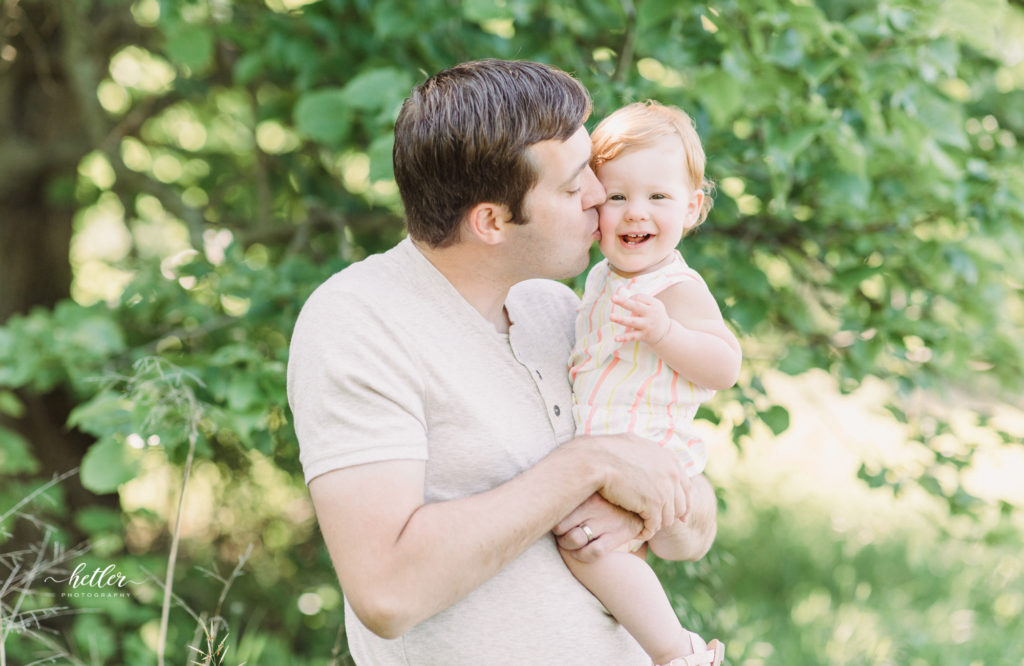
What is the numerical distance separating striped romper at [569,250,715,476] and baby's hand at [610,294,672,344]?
0.07 meters

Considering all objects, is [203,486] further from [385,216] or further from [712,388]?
[712,388]

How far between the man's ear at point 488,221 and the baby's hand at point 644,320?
9.3 inches

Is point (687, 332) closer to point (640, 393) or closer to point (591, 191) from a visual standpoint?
point (640, 393)

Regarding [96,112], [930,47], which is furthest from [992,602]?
[96,112]

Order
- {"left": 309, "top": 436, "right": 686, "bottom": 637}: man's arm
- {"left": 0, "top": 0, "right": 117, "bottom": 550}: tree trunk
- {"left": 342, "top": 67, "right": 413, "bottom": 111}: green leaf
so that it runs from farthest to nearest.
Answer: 1. {"left": 0, "top": 0, "right": 117, "bottom": 550}: tree trunk
2. {"left": 342, "top": 67, "right": 413, "bottom": 111}: green leaf
3. {"left": 309, "top": 436, "right": 686, "bottom": 637}: man's arm

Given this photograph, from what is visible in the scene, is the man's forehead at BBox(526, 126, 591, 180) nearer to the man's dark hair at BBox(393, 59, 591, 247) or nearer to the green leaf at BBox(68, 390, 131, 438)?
the man's dark hair at BBox(393, 59, 591, 247)

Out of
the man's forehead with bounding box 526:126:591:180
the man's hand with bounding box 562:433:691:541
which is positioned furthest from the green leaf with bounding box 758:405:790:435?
the man's forehead with bounding box 526:126:591:180

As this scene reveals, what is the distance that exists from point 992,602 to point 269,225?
352cm

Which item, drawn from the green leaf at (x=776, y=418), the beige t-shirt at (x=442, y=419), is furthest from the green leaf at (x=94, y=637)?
the green leaf at (x=776, y=418)

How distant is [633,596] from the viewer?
155cm

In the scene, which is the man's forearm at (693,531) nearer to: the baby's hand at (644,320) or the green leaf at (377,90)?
the baby's hand at (644,320)

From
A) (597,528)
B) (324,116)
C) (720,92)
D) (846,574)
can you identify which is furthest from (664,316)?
(846,574)

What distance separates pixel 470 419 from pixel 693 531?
22.5 inches

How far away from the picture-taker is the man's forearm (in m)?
1.73
